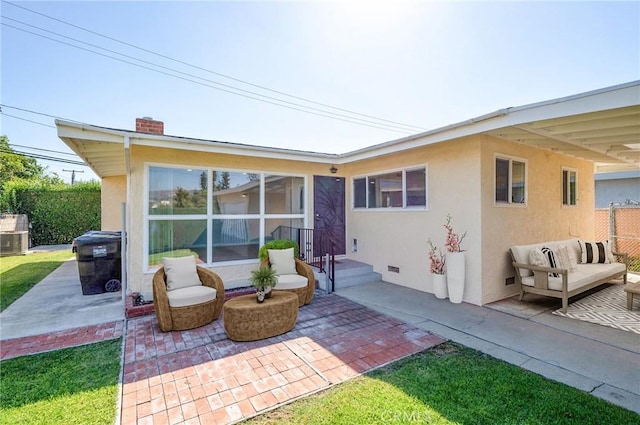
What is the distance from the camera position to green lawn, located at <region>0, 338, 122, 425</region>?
2.54m

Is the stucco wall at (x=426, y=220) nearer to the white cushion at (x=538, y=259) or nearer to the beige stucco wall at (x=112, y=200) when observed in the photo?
the white cushion at (x=538, y=259)

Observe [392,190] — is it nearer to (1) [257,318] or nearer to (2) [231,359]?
(1) [257,318]

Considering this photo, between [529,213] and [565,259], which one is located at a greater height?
[529,213]

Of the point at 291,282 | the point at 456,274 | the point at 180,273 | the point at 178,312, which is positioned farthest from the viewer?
the point at 456,274

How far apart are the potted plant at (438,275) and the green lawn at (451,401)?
2767mm

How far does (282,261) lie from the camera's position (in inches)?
241

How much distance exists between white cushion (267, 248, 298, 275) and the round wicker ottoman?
151 cm

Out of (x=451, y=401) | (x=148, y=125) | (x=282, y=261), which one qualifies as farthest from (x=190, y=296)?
(x=148, y=125)

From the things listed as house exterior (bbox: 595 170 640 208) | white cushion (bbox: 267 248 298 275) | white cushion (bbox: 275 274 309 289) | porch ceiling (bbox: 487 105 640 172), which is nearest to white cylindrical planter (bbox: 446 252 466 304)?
porch ceiling (bbox: 487 105 640 172)

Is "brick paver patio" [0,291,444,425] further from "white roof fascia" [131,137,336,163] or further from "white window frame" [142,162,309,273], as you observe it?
"white roof fascia" [131,137,336,163]

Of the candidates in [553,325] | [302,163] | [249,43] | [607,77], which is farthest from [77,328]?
[607,77]

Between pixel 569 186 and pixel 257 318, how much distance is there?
8997 mm

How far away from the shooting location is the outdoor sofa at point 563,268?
5434 mm

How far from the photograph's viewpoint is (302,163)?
8102 millimetres
